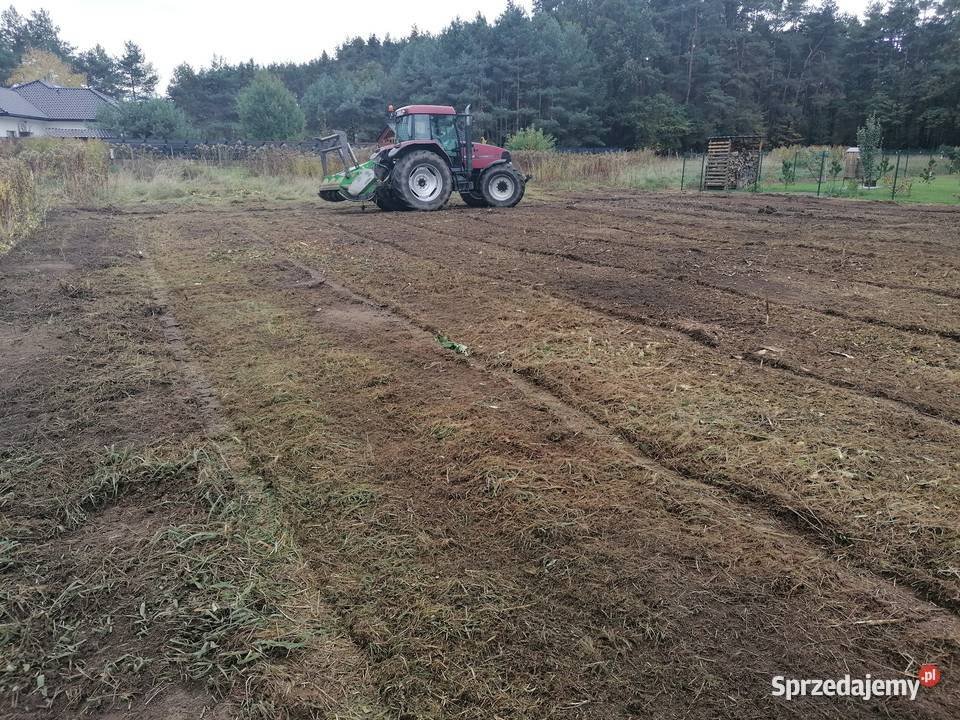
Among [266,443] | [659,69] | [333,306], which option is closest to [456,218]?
[333,306]

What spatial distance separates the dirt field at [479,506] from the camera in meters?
1.71

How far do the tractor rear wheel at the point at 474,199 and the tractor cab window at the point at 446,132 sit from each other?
103 cm

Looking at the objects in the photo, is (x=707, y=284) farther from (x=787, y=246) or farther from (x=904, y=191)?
(x=904, y=191)

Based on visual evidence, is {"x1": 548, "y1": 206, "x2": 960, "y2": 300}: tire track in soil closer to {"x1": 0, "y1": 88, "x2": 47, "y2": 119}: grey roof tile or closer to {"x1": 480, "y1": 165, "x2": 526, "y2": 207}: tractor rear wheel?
{"x1": 480, "y1": 165, "x2": 526, "y2": 207}: tractor rear wheel

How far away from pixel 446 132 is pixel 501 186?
1.89 meters

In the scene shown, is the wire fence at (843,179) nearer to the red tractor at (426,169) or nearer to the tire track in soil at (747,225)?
the tire track in soil at (747,225)

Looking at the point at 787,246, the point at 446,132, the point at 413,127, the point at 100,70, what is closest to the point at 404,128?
the point at 413,127

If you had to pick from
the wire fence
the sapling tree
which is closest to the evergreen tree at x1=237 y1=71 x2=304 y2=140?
the wire fence

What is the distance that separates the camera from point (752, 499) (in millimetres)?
2484

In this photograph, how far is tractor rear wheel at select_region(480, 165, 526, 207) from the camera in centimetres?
1465

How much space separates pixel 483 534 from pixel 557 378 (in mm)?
1639

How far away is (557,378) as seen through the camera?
3779mm

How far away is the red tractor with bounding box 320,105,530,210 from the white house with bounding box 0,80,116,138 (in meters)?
37.0

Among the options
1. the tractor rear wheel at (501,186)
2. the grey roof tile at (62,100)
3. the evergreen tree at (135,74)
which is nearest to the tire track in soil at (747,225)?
the tractor rear wheel at (501,186)
